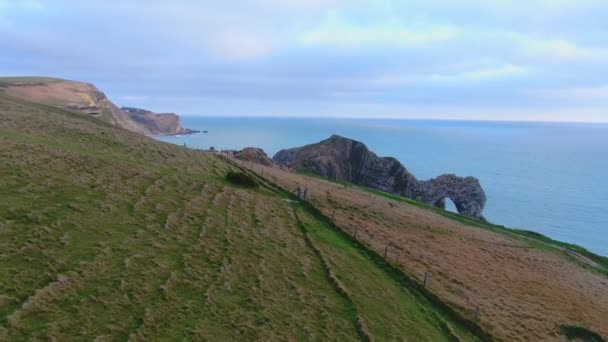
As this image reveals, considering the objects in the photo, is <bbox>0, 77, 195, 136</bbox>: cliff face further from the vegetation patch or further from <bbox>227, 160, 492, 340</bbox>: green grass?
the vegetation patch

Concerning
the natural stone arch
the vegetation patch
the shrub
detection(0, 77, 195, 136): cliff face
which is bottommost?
the vegetation patch

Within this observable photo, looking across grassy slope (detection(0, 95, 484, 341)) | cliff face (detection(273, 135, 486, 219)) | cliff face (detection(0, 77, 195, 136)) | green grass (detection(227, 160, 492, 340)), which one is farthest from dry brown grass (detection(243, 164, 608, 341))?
cliff face (detection(0, 77, 195, 136))

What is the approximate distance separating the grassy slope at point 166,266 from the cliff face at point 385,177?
50.6 meters

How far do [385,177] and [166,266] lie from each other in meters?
70.4

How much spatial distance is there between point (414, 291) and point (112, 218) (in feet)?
64.5

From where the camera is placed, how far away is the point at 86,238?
59.8ft

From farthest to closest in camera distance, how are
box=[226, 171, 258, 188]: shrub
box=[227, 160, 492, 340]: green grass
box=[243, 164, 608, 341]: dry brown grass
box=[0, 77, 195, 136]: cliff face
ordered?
box=[0, 77, 195, 136]: cliff face, box=[226, 171, 258, 188]: shrub, box=[243, 164, 608, 341]: dry brown grass, box=[227, 160, 492, 340]: green grass

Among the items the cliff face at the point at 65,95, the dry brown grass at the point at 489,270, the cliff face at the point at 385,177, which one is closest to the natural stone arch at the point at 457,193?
the cliff face at the point at 385,177

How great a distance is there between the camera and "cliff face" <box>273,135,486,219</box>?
7988 cm

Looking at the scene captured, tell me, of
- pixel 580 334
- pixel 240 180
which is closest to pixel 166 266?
pixel 240 180

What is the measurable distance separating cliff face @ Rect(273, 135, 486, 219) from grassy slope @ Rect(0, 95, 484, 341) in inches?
1993

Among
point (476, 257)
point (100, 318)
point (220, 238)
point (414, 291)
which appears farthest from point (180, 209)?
point (476, 257)

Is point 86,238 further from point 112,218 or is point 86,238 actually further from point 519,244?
point 519,244

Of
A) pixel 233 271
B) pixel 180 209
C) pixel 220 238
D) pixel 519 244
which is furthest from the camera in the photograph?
pixel 519 244
